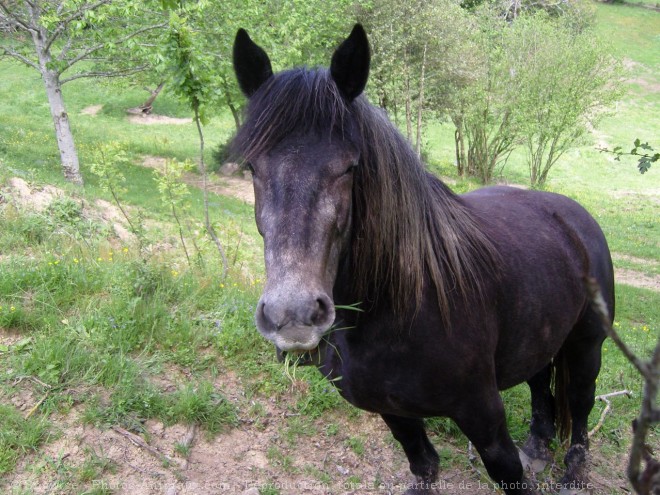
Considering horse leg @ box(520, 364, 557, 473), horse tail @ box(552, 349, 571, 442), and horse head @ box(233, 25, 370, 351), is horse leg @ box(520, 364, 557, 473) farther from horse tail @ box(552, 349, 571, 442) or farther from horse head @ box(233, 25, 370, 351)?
horse head @ box(233, 25, 370, 351)

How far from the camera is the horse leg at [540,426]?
160 inches

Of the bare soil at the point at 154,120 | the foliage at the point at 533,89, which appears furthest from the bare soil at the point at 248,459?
the bare soil at the point at 154,120

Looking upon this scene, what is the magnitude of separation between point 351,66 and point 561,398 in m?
2.98

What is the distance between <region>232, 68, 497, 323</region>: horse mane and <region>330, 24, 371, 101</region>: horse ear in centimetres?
5

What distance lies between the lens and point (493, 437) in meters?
2.83

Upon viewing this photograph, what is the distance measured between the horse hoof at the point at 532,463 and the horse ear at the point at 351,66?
3.14m

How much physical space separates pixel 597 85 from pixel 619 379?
64.3ft

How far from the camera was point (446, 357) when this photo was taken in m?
2.54

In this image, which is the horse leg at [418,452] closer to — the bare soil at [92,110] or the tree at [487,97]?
the tree at [487,97]

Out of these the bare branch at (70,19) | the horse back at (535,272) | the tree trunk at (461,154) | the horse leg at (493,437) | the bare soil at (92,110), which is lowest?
the tree trunk at (461,154)

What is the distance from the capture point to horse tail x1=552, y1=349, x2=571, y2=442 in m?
3.87

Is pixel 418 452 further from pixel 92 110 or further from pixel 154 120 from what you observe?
pixel 92 110

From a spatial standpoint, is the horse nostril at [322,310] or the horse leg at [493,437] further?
the horse leg at [493,437]

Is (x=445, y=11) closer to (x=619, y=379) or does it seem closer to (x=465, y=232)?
(x=619, y=379)
